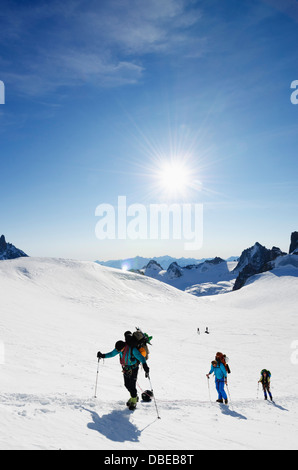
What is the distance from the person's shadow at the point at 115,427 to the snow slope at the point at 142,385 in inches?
0.9

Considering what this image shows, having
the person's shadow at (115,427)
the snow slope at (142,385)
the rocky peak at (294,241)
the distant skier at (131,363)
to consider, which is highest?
the rocky peak at (294,241)

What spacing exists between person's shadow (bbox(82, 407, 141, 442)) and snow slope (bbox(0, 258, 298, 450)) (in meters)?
0.02

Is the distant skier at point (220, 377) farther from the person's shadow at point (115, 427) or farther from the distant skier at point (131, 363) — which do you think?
the person's shadow at point (115, 427)

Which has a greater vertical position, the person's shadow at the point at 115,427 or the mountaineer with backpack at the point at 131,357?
the mountaineer with backpack at the point at 131,357

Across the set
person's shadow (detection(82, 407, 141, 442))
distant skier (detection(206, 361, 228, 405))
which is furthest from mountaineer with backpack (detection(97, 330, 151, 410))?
distant skier (detection(206, 361, 228, 405))

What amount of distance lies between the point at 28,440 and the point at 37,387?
3.71 metres

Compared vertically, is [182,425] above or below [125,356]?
below

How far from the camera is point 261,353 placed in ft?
76.3

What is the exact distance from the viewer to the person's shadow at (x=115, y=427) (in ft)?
17.4

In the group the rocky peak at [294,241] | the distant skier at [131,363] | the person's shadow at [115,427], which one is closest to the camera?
the person's shadow at [115,427]

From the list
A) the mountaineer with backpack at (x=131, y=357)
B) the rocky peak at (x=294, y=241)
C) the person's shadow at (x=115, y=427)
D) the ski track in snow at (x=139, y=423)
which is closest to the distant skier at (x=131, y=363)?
the mountaineer with backpack at (x=131, y=357)

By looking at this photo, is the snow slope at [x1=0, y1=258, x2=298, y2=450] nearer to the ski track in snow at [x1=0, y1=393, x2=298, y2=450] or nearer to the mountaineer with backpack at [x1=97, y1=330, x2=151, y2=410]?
the ski track in snow at [x1=0, y1=393, x2=298, y2=450]
